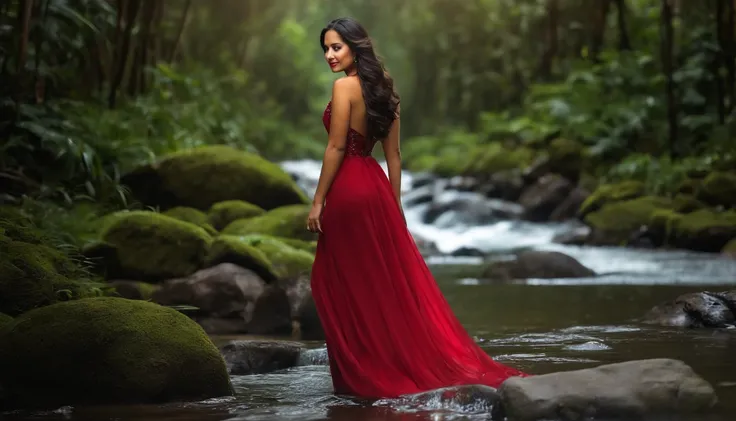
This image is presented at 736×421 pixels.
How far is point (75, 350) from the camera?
604 centimetres

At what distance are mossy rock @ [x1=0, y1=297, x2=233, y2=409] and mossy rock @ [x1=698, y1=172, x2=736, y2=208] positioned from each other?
14501mm

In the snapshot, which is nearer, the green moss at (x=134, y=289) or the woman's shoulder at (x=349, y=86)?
the woman's shoulder at (x=349, y=86)

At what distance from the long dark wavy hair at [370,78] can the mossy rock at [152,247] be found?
4.96 meters

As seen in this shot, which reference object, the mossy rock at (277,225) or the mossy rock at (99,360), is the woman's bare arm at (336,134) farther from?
the mossy rock at (277,225)

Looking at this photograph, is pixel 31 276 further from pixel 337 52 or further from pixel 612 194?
pixel 612 194

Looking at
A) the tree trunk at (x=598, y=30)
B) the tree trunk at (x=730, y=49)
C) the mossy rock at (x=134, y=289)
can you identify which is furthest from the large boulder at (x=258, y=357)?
the tree trunk at (x=598, y=30)

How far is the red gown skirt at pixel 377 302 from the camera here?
6422mm

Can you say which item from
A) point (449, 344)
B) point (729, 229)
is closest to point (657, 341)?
point (449, 344)

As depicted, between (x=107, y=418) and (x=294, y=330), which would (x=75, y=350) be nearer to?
(x=107, y=418)

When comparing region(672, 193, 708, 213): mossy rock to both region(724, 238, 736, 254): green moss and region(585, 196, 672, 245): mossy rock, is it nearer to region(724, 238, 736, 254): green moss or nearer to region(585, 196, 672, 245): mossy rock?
region(585, 196, 672, 245): mossy rock

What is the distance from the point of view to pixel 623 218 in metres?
20.0

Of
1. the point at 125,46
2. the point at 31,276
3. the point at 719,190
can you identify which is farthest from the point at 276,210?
the point at 719,190

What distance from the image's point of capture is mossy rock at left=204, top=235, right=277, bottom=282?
36.2 feet

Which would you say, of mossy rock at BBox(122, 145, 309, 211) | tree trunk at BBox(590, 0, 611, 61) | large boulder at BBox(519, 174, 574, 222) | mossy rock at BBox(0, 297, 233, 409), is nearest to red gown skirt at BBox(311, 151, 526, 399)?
mossy rock at BBox(0, 297, 233, 409)
